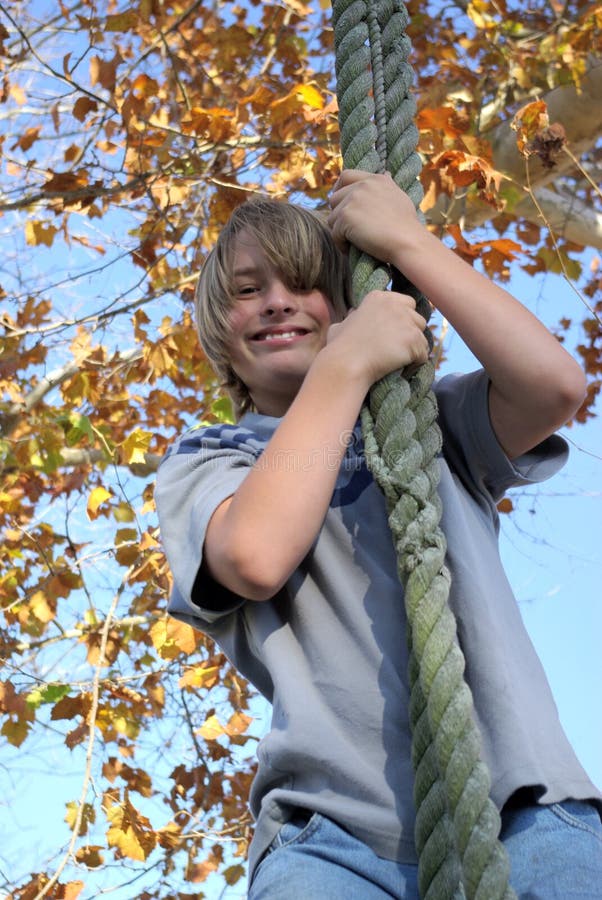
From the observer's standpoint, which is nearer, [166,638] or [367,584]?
[367,584]

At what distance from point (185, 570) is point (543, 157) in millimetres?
2468

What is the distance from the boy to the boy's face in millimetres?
140

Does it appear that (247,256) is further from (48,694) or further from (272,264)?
(48,694)

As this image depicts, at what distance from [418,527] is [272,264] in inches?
26.2

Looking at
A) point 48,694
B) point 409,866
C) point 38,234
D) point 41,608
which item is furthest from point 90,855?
point 409,866

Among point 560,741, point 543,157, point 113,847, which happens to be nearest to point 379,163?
point 560,741

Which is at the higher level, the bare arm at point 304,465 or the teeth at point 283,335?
the teeth at point 283,335

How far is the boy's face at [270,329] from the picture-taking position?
1.72 metres

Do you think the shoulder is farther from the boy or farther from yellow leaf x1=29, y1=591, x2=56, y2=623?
yellow leaf x1=29, y1=591, x2=56, y2=623

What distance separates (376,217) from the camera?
4.71 ft

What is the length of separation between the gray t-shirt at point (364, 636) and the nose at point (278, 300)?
0.21 meters

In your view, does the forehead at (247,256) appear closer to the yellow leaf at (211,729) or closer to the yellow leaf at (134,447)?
the yellow leaf at (134,447)

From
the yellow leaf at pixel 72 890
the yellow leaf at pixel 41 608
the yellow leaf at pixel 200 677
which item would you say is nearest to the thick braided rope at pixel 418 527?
the yellow leaf at pixel 72 890

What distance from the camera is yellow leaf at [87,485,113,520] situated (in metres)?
4.11
